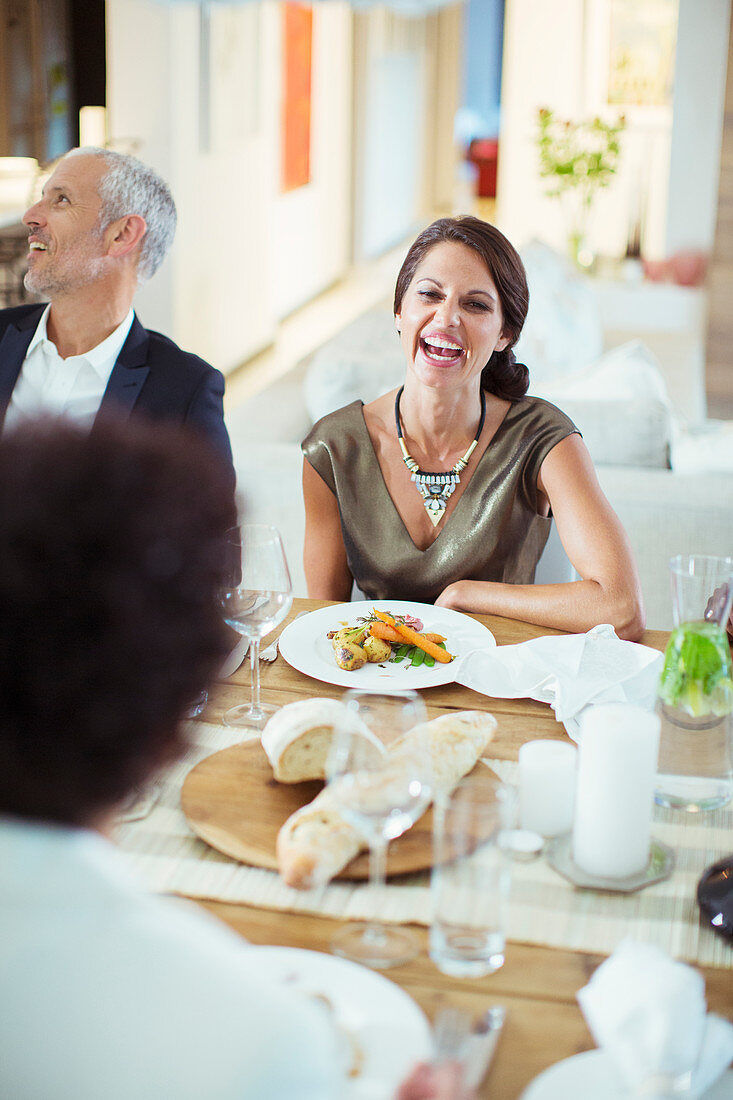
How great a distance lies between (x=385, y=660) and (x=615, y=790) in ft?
1.71

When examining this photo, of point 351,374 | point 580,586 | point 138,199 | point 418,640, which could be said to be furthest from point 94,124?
point 418,640

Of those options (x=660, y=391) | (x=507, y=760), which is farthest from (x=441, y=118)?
(x=507, y=760)

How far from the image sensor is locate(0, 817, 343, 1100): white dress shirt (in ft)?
1.93

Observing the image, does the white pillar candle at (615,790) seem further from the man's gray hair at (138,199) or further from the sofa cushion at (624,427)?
the sofa cushion at (624,427)

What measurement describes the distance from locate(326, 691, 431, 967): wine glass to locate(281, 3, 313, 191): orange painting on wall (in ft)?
24.3

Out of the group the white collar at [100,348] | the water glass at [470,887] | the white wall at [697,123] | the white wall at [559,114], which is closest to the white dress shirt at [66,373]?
the white collar at [100,348]

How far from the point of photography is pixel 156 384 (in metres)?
2.12

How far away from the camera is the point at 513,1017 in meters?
0.84

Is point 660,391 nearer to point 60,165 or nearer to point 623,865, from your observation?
point 60,165

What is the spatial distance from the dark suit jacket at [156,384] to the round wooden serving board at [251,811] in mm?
965

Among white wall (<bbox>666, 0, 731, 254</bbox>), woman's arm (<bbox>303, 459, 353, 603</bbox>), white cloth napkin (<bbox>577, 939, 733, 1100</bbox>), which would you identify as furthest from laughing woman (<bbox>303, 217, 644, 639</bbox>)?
white wall (<bbox>666, 0, 731, 254</bbox>)

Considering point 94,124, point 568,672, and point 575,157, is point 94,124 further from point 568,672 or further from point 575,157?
point 568,672

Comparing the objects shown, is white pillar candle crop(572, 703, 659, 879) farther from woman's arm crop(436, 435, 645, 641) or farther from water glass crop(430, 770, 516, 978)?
woman's arm crop(436, 435, 645, 641)

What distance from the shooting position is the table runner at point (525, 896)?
94 centimetres
